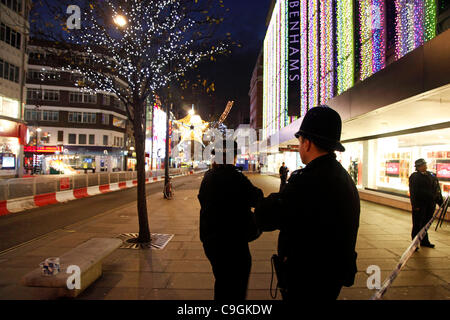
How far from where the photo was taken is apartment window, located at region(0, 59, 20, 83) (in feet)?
80.9

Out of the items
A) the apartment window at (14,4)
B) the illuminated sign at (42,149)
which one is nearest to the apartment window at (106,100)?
the illuminated sign at (42,149)

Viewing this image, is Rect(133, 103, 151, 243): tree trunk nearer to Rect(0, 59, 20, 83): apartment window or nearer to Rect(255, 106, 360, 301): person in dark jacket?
Rect(255, 106, 360, 301): person in dark jacket

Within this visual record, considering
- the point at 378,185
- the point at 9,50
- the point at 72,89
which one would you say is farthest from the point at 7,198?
the point at 72,89

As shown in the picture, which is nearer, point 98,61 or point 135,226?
point 98,61

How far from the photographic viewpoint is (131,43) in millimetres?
6535

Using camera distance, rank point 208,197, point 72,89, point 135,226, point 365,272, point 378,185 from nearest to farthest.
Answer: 1. point 208,197
2. point 365,272
3. point 135,226
4. point 378,185
5. point 72,89

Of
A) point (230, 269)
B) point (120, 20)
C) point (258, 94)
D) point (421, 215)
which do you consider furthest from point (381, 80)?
point (258, 94)

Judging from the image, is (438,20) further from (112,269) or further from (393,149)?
(112,269)

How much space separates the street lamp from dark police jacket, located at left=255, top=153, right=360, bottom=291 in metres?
6.26

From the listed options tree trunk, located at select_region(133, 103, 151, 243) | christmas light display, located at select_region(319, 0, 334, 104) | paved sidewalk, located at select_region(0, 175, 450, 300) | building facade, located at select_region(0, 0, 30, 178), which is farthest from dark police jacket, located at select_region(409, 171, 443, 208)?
building facade, located at select_region(0, 0, 30, 178)

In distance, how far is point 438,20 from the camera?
24.9ft

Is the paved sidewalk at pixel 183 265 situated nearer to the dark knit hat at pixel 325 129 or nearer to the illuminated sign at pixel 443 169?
the illuminated sign at pixel 443 169

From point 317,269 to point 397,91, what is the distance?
279 inches

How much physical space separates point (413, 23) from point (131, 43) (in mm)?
8626
